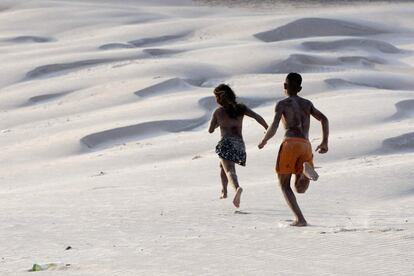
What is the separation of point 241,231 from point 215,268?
1842mm

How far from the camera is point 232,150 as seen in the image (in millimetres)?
10750

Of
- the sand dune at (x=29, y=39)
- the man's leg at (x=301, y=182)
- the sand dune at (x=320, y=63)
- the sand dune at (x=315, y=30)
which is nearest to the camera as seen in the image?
the man's leg at (x=301, y=182)

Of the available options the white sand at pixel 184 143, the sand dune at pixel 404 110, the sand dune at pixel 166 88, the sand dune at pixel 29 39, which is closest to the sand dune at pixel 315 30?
the white sand at pixel 184 143

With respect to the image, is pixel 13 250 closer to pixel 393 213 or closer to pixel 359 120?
pixel 393 213

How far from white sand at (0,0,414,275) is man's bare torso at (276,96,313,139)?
28.6 inches

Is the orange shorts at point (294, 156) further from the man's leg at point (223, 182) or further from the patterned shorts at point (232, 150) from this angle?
the man's leg at point (223, 182)

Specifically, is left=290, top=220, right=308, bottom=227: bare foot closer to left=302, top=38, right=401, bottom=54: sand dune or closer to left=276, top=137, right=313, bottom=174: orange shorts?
left=276, top=137, right=313, bottom=174: orange shorts

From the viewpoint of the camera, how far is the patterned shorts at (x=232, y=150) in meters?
10.7

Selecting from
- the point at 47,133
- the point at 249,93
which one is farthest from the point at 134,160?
the point at 249,93

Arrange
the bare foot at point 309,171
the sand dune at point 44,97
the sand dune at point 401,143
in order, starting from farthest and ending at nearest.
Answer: the sand dune at point 44,97 → the sand dune at point 401,143 → the bare foot at point 309,171

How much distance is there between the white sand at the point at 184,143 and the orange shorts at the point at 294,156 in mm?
452

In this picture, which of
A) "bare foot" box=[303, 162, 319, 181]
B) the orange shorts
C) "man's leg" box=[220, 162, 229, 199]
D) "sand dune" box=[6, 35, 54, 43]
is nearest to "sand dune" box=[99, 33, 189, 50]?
"sand dune" box=[6, 35, 54, 43]

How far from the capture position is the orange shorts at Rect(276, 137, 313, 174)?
905 centimetres

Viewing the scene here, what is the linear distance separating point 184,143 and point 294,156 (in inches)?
307
